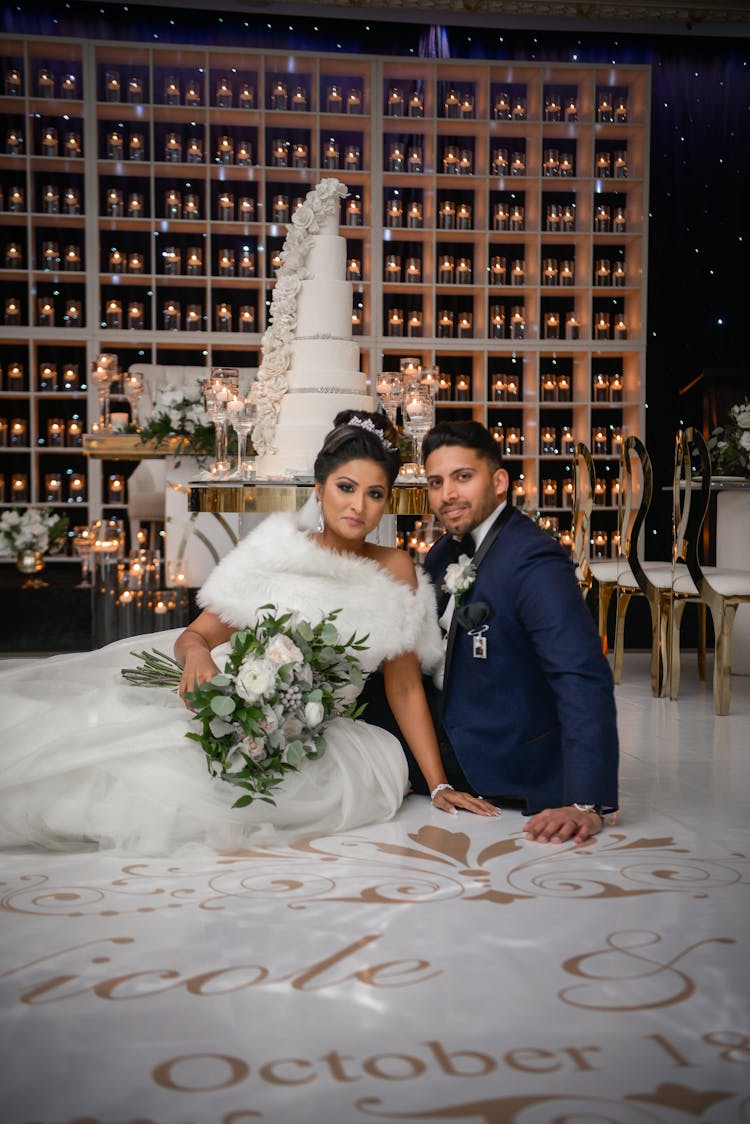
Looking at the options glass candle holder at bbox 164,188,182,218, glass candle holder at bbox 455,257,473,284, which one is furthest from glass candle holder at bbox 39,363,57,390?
glass candle holder at bbox 455,257,473,284

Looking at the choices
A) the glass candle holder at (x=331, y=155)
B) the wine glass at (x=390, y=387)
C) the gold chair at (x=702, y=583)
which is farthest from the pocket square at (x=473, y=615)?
the glass candle holder at (x=331, y=155)

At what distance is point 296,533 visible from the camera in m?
2.80

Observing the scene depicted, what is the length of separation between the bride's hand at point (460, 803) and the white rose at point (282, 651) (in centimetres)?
57

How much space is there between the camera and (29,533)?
730 centimetres

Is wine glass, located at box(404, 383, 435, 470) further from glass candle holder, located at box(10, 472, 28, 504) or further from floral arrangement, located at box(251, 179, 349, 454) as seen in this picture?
glass candle holder, located at box(10, 472, 28, 504)

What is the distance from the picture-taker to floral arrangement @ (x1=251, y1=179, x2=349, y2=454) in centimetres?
495

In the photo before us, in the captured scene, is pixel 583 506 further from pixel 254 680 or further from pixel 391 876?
pixel 391 876

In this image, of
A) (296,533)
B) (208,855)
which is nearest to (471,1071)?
(208,855)

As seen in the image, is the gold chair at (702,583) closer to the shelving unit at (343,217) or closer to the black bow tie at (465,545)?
the black bow tie at (465,545)

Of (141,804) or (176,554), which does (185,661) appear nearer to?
(141,804)

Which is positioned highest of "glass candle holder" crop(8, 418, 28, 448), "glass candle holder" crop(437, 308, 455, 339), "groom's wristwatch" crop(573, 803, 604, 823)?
"glass candle holder" crop(437, 308, 455, 339)

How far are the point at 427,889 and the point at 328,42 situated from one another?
879 centimetres

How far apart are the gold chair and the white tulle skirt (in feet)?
7.30

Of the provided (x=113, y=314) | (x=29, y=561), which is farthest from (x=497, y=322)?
(x=29, y=561)
